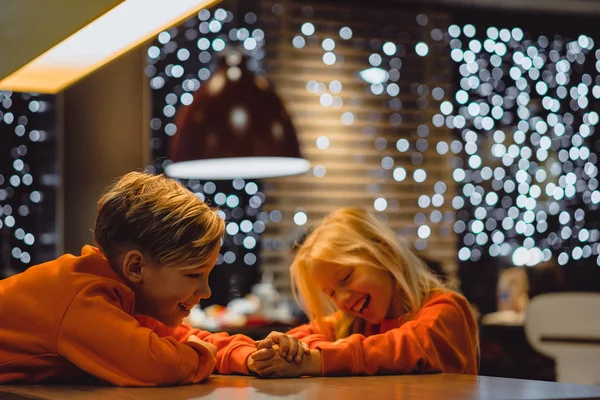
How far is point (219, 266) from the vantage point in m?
5.20

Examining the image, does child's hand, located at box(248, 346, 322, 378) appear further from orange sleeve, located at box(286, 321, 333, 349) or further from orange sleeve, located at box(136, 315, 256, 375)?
orange sleeve, located at box(286, 321, 333, 349)

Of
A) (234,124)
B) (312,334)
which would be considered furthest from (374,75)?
(312,334)

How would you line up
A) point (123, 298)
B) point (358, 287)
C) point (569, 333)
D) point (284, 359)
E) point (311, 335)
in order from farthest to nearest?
point (569, 333), point (311, 335), point (358, 287), point (284, 359), point (123, 298)

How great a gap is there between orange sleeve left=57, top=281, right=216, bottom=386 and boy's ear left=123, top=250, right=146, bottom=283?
90mm

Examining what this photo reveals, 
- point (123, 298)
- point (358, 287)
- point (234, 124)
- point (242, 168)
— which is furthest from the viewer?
point (242, 168)

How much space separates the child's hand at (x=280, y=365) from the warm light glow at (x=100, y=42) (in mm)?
557

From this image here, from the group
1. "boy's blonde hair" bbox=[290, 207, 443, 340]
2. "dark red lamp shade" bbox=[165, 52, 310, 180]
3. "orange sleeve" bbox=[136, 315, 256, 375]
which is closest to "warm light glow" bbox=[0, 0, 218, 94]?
"orange sleeve" bbox=[136, 315, 256, 375]

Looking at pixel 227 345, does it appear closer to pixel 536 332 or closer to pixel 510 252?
pixel 536 332

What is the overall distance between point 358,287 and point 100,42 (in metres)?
0.70

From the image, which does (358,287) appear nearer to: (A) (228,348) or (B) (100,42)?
(A) (228,348)

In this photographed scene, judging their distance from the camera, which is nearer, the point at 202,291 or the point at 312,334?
the point at 202,291

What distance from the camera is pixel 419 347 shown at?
1609 millimetres

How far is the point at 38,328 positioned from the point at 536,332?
3.38m

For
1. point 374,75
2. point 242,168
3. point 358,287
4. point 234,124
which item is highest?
point 374,75
